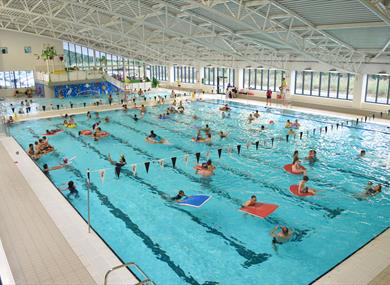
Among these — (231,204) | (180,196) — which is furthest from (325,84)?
(180,196)

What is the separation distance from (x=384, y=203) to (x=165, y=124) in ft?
44.2

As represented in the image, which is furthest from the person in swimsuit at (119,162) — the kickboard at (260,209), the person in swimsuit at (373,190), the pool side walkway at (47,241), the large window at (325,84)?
the large window at (325,84)

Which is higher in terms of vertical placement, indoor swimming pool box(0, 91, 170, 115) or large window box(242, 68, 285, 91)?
large window box(242, 68, 285, 91)

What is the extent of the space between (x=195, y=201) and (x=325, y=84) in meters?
20.9

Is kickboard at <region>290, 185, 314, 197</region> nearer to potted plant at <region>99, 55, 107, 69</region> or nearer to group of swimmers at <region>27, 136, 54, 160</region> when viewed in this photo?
group of swimmers at <region>27, 136, 54, 160</region>

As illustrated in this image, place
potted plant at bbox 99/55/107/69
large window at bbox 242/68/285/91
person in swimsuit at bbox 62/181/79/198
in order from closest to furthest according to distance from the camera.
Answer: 1. person in swimsuit at bbox 62/181/79/198
2. large window at bbox 242/68/285/91
3. potted plant at bbox 99/55/107/69

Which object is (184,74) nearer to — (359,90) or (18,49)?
(18,49)

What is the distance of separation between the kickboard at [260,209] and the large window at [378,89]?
17430mm

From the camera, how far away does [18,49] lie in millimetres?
37156

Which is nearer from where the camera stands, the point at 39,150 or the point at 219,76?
the point at 39,150

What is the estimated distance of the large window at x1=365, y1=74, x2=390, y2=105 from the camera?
22.9 metres

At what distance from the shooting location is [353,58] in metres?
22.8

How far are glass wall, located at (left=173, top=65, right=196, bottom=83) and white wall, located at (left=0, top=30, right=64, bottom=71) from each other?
1573 cm

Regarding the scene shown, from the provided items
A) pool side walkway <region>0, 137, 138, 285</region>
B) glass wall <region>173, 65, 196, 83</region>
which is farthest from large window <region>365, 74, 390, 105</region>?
glass wall <region>173, 65, 196, 83</region>
